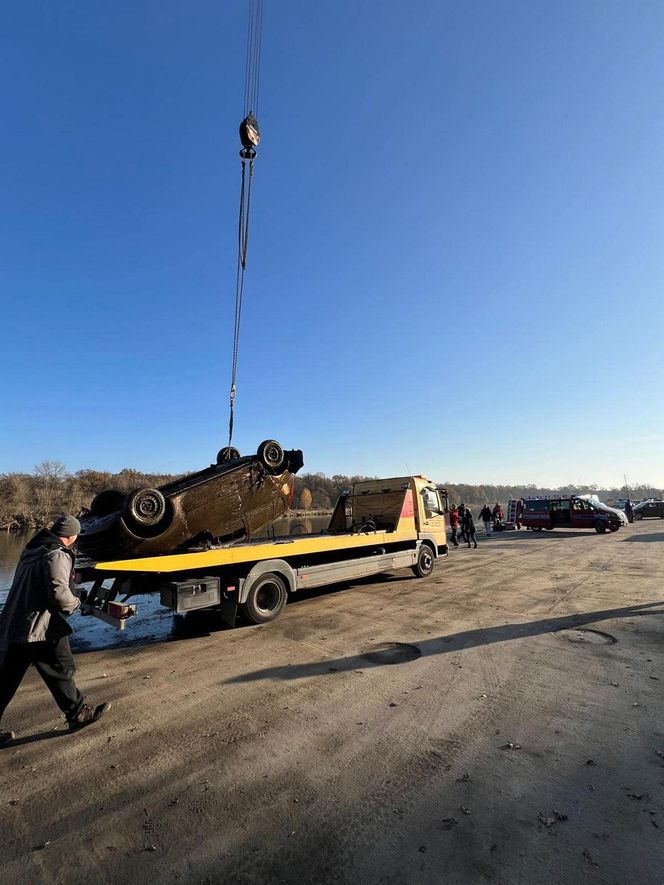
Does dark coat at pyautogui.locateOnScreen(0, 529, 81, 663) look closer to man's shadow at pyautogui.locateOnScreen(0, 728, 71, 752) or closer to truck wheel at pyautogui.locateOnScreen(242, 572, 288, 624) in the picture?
man's shadow at pyautogui.locateOnScreen(0, 728, 71, 752)

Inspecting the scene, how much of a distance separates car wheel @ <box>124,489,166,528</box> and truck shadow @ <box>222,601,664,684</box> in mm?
2739

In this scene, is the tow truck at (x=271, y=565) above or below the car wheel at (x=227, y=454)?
below

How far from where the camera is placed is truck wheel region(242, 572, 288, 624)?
709 cm

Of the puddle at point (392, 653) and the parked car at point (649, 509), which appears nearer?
the puddle at point (392, 653)

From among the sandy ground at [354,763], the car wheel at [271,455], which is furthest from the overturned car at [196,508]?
the sandy ground at [354,763]

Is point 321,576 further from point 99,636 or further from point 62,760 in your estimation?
point 62,760

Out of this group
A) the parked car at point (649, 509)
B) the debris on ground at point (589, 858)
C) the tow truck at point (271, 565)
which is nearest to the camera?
the debris on ground at point (589, 858)

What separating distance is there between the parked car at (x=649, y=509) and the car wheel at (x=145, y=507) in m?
37.9

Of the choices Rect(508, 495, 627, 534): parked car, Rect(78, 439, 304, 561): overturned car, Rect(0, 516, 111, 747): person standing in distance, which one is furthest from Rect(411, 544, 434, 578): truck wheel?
Rect(508, 495, 627, 534): parked car

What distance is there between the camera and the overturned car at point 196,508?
6387 mm

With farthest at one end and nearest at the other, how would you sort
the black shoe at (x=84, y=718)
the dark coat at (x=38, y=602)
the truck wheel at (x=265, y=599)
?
the truck wheel at (x=265, y=599) < the black shoe at (x=84, y=718) < the dark coat at (x=38, y=602)

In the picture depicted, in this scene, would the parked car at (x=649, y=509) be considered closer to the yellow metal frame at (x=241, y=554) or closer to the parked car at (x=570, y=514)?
the parked car at (x=570, y=514)

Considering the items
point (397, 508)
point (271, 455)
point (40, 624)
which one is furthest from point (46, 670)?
point (397, 508)

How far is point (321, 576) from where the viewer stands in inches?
324
